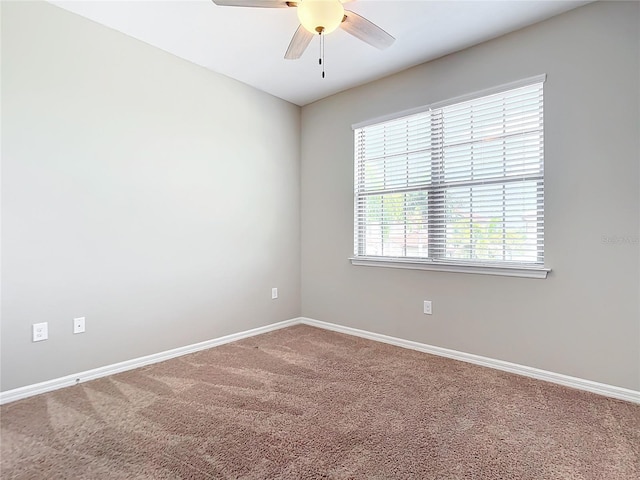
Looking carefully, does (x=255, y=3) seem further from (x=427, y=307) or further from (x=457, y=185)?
(x=427, y=307)

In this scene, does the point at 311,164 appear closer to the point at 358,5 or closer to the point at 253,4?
the point at 358,5

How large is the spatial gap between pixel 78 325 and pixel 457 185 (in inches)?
122

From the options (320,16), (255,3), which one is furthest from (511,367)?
(255,3)

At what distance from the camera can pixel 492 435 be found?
182 cm

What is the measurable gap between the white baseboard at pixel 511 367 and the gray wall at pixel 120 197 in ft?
3.89

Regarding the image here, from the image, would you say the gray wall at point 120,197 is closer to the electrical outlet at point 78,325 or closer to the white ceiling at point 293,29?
the electrical outlet at point 78,325

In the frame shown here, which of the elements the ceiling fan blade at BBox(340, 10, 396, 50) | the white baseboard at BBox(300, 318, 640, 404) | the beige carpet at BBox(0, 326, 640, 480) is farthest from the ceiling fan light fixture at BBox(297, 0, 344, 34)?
the white baseboard at BBox(300, 318, 640, 404)

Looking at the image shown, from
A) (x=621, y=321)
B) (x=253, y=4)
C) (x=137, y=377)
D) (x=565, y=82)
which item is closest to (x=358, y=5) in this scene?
(x=253, y=4)

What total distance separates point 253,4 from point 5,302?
7.63 feet

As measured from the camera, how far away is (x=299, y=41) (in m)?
2.19

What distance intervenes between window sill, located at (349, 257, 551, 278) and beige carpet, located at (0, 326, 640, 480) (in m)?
0.76

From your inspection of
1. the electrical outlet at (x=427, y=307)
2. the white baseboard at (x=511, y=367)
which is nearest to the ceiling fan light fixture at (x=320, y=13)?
the electrical outlet at (x=427, y=307)

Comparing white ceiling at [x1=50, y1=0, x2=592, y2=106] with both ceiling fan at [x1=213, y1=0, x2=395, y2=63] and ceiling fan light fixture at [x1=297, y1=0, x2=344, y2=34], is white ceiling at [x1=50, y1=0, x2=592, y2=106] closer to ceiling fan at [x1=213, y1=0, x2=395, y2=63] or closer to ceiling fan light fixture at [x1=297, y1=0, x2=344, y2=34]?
ceiling fan at [x1=213, y1=0, x2=395, y2=63]

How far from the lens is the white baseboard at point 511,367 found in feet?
7.36
